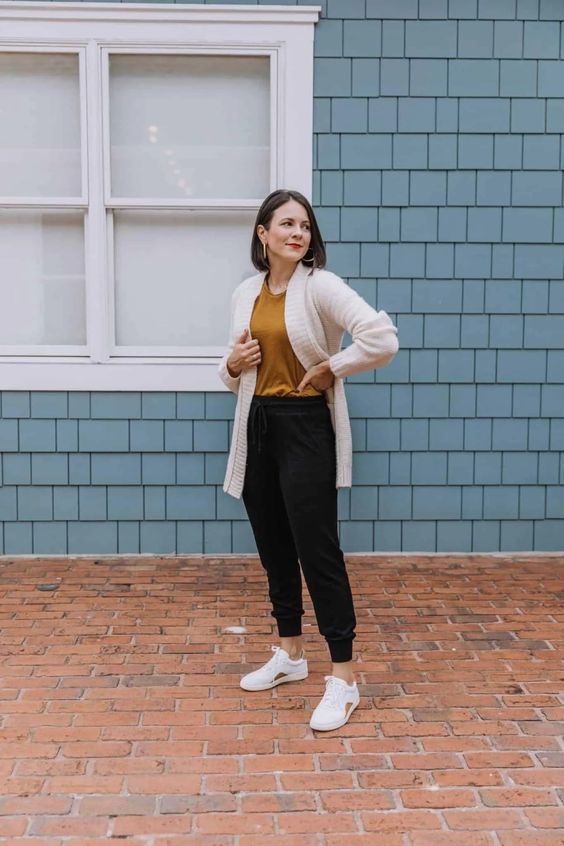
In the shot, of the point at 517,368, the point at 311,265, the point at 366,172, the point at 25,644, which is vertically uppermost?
the point at 366,172

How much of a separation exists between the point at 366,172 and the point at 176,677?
9.13 feet

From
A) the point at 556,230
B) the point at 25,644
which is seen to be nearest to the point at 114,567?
the point at 25,644

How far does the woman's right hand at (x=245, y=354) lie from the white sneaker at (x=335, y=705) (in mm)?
1107

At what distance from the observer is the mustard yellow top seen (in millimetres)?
2807

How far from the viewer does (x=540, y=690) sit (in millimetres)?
3074

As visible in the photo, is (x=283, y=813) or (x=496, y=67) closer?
(x=283, y=813)

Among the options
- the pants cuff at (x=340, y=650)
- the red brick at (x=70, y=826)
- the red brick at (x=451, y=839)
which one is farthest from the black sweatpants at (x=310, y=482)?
the red brick at (x=70, y=826)

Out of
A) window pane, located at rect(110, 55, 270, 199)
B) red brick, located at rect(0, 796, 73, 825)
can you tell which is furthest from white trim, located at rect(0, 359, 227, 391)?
red brick, located at rect(0, 796, 73, 825)

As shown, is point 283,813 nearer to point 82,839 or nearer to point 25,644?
point 82,839

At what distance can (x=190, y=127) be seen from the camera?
4586 millimetres

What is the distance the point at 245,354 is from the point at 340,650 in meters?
1.05

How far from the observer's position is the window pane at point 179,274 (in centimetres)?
464

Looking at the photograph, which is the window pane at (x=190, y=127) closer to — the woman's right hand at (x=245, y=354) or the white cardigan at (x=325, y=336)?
the white cardigan at (x=325, y=336)

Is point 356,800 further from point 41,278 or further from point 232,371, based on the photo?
point 41,278
